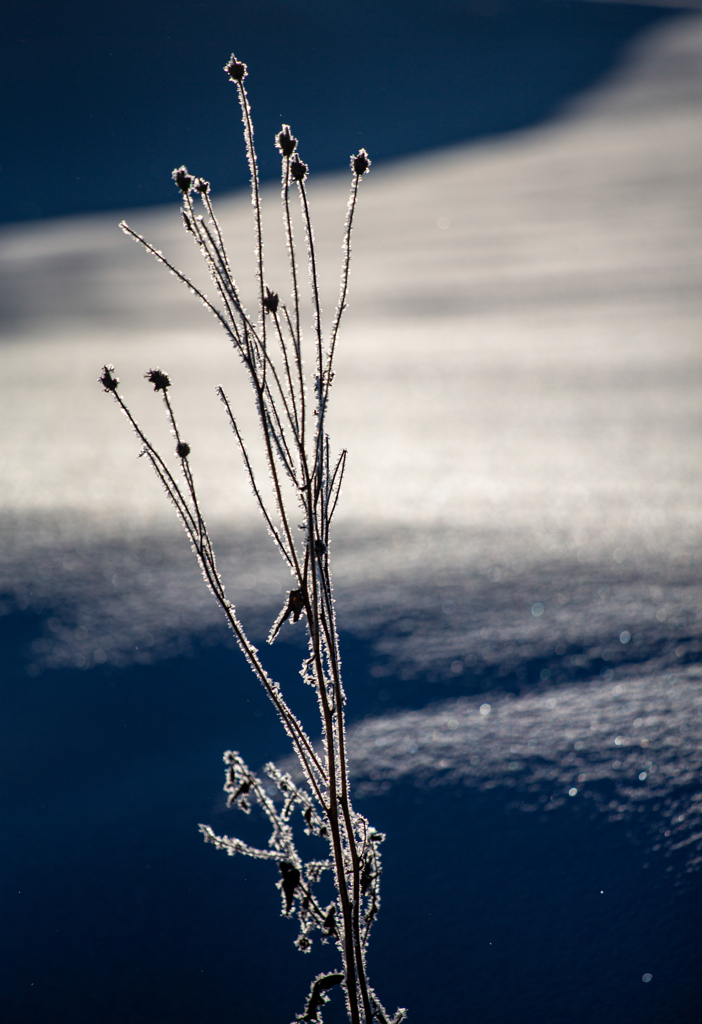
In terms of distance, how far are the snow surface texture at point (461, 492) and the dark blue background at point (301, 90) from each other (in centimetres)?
493

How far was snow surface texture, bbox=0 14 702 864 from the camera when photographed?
1760mm

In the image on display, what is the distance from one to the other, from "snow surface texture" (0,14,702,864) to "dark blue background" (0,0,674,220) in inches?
194

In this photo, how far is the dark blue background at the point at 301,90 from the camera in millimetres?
11180

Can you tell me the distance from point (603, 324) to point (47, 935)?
14.8 ft

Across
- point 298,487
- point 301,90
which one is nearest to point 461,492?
point 298,487

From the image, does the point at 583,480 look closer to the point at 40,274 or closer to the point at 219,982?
the point at 219,982

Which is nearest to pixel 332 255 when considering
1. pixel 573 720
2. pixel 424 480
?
pixel 424 480

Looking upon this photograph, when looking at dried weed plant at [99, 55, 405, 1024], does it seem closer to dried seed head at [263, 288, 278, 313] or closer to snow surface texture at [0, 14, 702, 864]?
dried seed head at [263, 288, 278, 313]

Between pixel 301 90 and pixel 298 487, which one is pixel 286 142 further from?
pixel 301 90

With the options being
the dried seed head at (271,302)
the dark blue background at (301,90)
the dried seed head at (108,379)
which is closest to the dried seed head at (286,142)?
the dried seed head at (271,302)

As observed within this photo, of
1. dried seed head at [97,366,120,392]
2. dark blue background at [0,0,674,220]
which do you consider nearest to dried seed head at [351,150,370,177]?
dried seed head at [97,366,120,392]

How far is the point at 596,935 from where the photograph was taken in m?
1.24

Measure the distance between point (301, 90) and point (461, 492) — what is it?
1193cm

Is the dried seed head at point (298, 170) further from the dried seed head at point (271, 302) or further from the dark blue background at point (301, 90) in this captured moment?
the dark blue background at point (301, 90)
